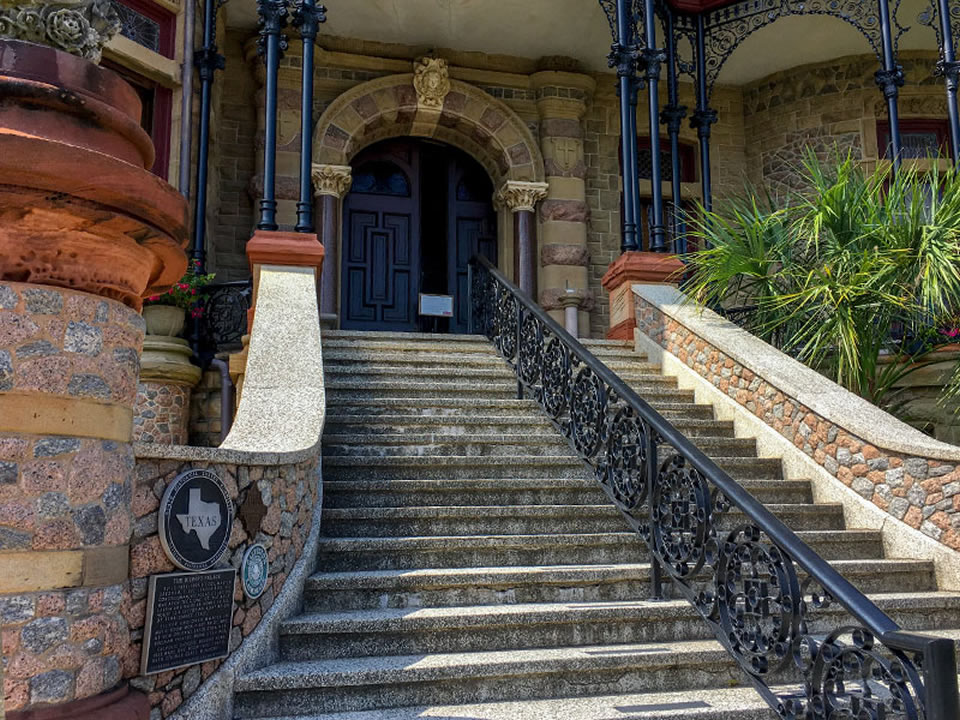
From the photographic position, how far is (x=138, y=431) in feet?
26.0

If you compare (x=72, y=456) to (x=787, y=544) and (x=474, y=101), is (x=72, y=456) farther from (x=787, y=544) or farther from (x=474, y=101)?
(x=474, y=101)

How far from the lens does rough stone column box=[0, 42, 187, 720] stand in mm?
2627

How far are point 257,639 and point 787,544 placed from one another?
218 cm

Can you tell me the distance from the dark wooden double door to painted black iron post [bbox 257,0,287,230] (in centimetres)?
307

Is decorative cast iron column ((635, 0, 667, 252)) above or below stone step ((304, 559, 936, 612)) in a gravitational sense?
above

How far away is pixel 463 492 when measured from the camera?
17.7 feet

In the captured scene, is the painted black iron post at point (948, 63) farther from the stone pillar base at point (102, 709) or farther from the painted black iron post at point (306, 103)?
the stone pillar base at point (102, 709)

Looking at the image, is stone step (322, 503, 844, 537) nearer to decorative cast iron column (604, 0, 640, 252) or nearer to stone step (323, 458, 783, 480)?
stone step (323, 458, 783, 480)

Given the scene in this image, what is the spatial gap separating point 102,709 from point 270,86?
6642 mm

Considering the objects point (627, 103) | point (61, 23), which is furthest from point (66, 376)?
point (627, 103)

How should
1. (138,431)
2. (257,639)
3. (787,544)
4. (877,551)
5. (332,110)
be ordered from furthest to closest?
(332,110), (138,431), (877,551), (257,639), (787,544)

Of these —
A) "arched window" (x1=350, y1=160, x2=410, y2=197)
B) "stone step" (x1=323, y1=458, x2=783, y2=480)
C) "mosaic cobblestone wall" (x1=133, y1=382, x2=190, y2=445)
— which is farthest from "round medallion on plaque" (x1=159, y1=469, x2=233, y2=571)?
"arched window" (x1=350, y1=160, x2=410, y2=197)

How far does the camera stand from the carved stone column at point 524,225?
11.4 metres

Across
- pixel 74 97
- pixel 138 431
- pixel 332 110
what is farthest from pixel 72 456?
pixel 332 110
